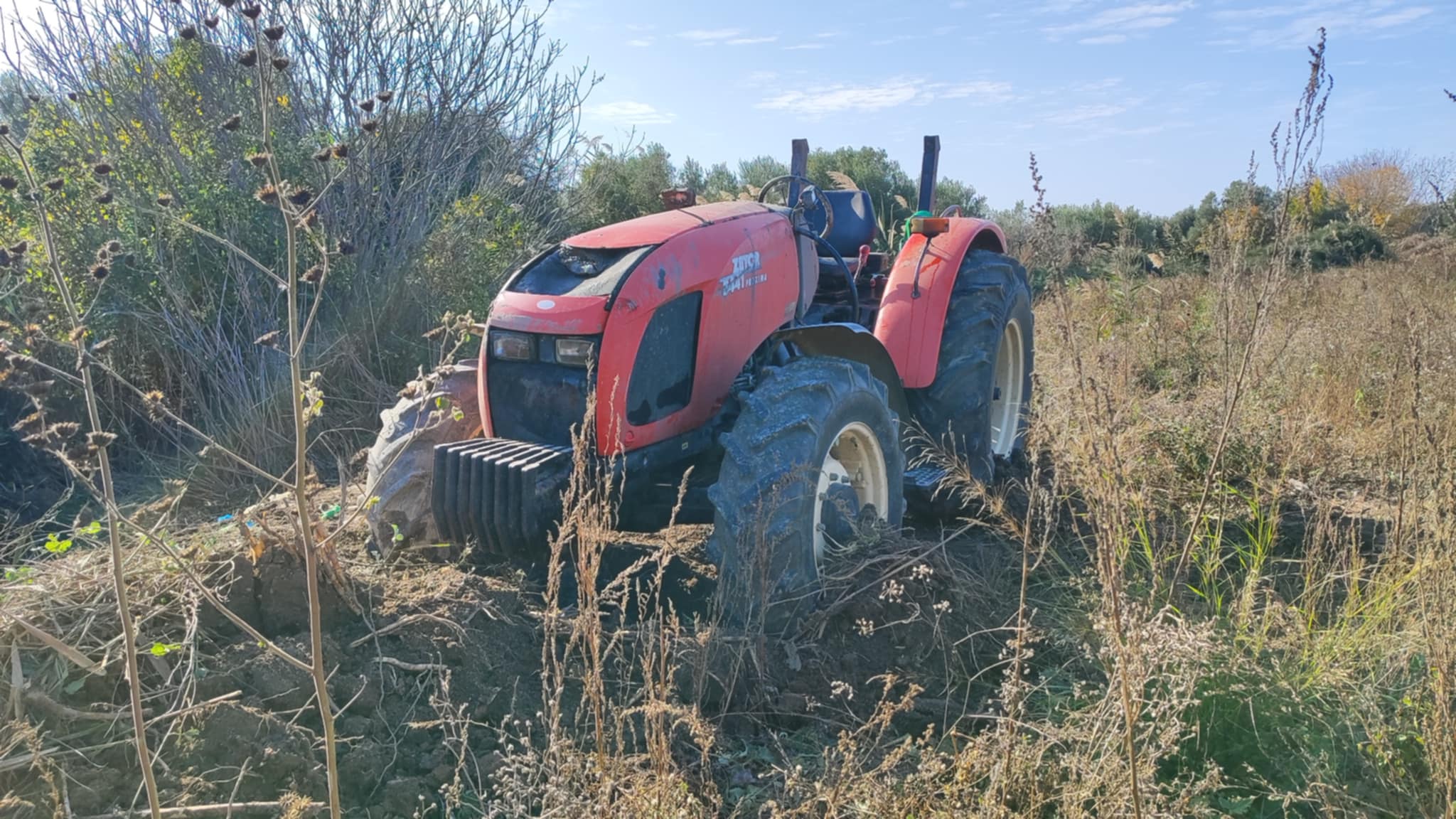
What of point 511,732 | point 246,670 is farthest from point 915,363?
point 246,670

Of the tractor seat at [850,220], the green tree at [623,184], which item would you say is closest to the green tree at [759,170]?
the green tree at [623,184]

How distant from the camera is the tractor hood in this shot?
3.63 meters

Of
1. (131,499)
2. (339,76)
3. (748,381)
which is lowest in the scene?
(131,499)

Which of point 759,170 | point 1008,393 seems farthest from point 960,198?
point 1008,393

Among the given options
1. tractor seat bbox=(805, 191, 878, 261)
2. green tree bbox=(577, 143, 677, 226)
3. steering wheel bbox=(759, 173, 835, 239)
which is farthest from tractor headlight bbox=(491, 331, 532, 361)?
green tree bbox=(577, 143, 677, 226)

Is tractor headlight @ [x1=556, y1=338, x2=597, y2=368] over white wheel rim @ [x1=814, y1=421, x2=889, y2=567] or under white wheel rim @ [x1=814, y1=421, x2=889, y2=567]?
over

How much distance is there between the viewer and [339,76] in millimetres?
8266

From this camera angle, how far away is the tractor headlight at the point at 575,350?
3.33 metres

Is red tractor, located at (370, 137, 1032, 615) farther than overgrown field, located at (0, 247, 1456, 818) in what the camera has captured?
Yes

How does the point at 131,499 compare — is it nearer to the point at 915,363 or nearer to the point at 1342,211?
the point at 915,363

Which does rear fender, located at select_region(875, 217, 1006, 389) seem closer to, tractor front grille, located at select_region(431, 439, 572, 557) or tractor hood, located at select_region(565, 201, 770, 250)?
tractor hood, located at select_region(565, 201, 770, 250)

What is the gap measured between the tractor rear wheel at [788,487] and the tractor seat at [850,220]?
6.63 ft

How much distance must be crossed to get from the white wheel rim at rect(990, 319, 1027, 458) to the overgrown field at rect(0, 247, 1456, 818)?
160 centimetres

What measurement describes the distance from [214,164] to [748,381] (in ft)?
18.8
